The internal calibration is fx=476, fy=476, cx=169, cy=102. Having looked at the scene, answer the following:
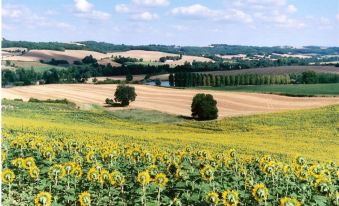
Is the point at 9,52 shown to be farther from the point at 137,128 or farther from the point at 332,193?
the point at 332,193

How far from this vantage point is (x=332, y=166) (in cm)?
1684

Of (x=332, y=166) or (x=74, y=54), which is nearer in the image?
(x=332, y=166)

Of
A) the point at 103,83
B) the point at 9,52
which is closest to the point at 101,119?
the point at 103,83

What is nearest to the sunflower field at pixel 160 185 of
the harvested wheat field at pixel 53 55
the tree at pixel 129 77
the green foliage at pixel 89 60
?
the tree at pixel 129 77

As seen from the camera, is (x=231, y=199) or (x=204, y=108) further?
(x=204, y=108)

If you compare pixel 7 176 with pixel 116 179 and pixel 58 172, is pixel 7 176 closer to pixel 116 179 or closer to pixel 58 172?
pixel 58 172

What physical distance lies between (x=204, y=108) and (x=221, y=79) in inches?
1070

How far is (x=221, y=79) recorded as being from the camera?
264 ft

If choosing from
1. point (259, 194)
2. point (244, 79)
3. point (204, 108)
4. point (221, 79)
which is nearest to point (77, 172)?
point (259, 194)

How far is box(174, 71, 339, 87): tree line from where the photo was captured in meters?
76.9

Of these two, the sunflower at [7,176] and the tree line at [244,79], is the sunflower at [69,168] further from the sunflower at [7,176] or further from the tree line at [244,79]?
the tree line at [244,79]

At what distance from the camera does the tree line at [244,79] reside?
76.9m

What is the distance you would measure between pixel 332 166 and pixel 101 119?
3767 cm

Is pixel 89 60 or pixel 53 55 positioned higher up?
pixel 53 55
